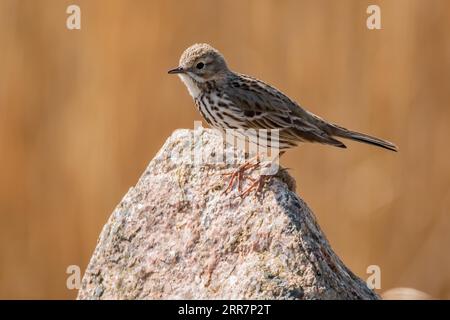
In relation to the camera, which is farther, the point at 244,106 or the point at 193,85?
the point at 193,85

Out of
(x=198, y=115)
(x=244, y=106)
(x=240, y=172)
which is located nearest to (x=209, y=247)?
(x=240, y=172)

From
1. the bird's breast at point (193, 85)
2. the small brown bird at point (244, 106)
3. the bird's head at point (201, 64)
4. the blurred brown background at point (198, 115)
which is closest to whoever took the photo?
the small brown bird at point (244, 106)

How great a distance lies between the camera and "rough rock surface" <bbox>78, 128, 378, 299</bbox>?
4.53 metres

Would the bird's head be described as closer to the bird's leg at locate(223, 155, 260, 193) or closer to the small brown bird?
the small brown bird

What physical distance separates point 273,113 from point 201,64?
630 mm

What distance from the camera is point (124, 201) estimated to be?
5.08 meters

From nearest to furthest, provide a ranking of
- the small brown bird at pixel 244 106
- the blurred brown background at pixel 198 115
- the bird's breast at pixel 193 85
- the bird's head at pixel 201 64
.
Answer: the small brown bird at pixel 244 106 → the bird's head at pixel 201 64 → the bird's breast at pixel 193 85 → the blurred brown background at pixel 198 115

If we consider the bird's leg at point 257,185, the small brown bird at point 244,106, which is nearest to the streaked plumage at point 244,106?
the small brown bird at point 244,106

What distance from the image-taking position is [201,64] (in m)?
6.29

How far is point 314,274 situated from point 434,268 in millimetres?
4249

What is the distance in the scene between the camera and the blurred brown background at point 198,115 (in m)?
8.21

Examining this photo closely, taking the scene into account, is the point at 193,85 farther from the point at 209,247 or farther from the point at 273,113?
the point at 209,247

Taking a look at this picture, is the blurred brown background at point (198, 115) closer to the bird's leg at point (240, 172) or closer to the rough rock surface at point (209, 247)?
the bird's leg at point (240, 172)

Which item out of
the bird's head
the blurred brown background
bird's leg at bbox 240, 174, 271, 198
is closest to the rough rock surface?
bird's leg at bbox 240, 174, 271, 198
